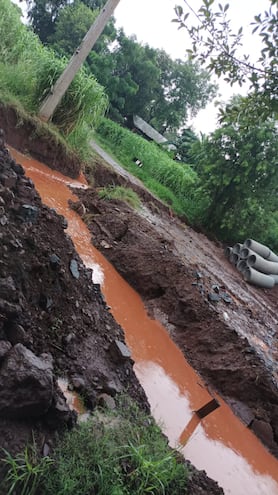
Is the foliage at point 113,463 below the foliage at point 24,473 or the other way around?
the other way around

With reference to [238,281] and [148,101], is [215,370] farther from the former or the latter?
[148,101]

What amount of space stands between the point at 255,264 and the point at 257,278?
0.41 meters

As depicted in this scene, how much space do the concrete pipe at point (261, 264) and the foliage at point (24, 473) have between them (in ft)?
31.4

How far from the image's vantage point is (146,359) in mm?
4453

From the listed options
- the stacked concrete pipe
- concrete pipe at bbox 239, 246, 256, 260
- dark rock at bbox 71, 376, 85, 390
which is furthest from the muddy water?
concrete pipe at bbox 239, 246, 256, 260

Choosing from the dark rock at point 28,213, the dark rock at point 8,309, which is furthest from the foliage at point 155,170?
the dark rock at point 8,309

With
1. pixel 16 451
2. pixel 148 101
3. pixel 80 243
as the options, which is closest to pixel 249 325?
pixel 80 243

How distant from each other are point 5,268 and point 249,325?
15.5 ft

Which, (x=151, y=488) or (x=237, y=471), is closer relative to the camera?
(x=151, y=488)

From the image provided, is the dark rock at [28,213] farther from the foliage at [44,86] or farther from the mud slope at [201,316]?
the foliage at [44,86]

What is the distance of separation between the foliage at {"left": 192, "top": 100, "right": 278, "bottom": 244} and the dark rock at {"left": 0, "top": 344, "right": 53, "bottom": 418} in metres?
10.3

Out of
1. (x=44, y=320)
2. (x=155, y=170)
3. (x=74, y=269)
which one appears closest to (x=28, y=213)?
(x=74, y=269)

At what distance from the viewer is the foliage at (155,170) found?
1349cm

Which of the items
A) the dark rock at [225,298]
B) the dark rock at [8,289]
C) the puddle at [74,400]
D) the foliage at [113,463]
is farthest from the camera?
the dark rock at [225,298]
